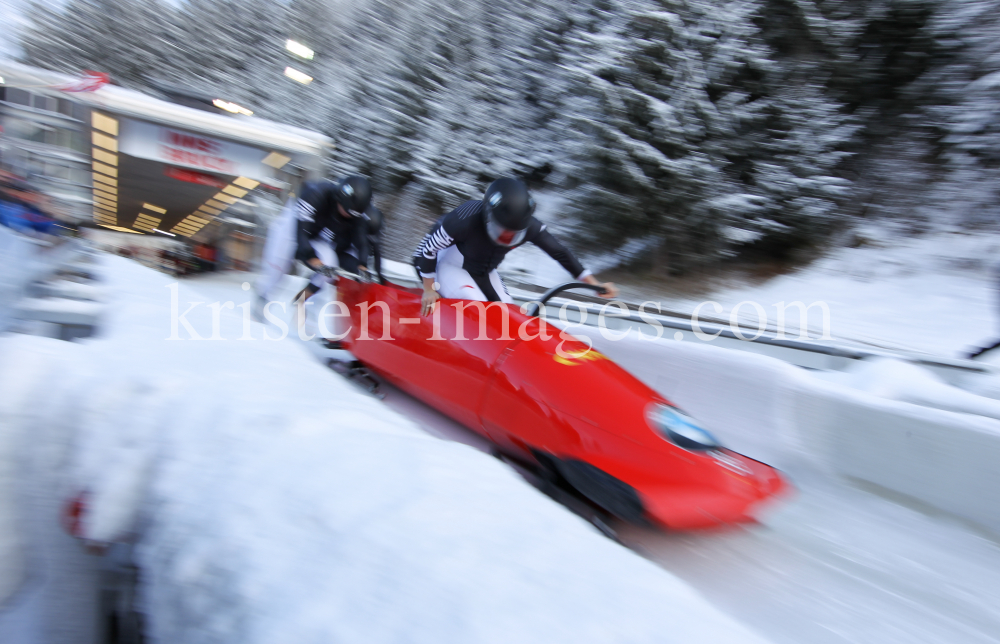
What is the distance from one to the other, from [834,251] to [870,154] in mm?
1628

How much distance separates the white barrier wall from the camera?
176cm

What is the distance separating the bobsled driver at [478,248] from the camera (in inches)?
90.5

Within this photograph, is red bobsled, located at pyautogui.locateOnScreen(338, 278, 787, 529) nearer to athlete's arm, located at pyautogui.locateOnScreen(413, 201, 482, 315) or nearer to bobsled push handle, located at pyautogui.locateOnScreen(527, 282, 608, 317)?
bobsled push handle, located at pyautogui.locateOnScreen(527, 282, 608, 317)

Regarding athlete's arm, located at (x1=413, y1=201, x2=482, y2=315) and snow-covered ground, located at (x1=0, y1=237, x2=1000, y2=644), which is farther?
athlete's arm, located at (x1=413, y1=201, x2=482, y2=315)

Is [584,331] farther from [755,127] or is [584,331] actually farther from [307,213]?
[755,127]

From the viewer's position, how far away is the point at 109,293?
107 inches

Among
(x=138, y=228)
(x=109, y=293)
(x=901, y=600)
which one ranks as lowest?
(x=901, y=600)

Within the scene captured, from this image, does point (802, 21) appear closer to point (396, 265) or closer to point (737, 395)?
point (396, 265)

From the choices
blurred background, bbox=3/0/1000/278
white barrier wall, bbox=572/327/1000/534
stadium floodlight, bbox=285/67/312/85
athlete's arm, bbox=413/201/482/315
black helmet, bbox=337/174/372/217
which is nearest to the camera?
white barrier wall, bbox=572/327/1000/534

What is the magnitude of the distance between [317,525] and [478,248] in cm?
193

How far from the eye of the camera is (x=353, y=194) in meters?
3.50

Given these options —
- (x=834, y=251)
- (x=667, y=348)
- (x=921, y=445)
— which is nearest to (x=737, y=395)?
(x=667, y=348)

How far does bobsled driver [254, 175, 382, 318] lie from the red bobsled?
5.17 ft

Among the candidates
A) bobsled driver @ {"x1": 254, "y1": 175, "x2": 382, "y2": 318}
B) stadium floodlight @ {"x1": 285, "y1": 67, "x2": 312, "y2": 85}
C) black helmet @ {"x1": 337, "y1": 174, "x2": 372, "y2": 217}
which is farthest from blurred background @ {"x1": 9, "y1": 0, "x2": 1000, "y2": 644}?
stadium floodlight @ {"x1": 285, "y1": 67, "x2": 312, "y2": 85}
